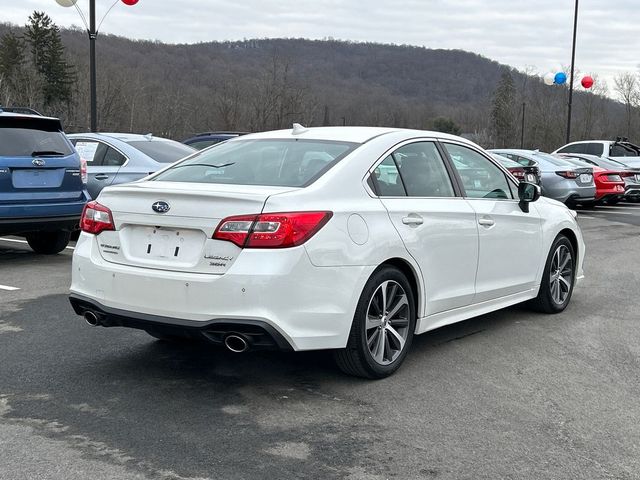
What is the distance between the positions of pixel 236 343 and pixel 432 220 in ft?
5.41

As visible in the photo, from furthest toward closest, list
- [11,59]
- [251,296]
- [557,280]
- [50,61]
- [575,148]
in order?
1. [50,61]
2. [11,59]
3. [575,148]
4. [557,280]
5. [251,296]

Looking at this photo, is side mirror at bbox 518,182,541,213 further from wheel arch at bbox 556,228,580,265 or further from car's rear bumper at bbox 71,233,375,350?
car's rear bumper at bbox 71,233,375,350

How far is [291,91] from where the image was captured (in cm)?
7481

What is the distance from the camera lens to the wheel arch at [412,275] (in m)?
4.75

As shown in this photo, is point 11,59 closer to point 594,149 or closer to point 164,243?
point 594,149

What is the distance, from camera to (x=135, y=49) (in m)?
82.2

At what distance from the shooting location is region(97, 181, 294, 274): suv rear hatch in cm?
414

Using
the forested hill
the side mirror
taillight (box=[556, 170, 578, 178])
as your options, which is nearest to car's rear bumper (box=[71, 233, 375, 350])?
the side mirror

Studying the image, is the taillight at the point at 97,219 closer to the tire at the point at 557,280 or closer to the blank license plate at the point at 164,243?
the blank license plate at the point at 164,243

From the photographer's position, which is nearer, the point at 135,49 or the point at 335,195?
the point at 335,195

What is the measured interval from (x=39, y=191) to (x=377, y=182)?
17.2ft

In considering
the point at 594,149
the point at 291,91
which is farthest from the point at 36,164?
the point at 291,91

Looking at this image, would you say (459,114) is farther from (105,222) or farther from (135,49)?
(105,222)

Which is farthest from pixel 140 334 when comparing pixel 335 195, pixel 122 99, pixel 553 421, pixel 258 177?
→ pixel 122 99
